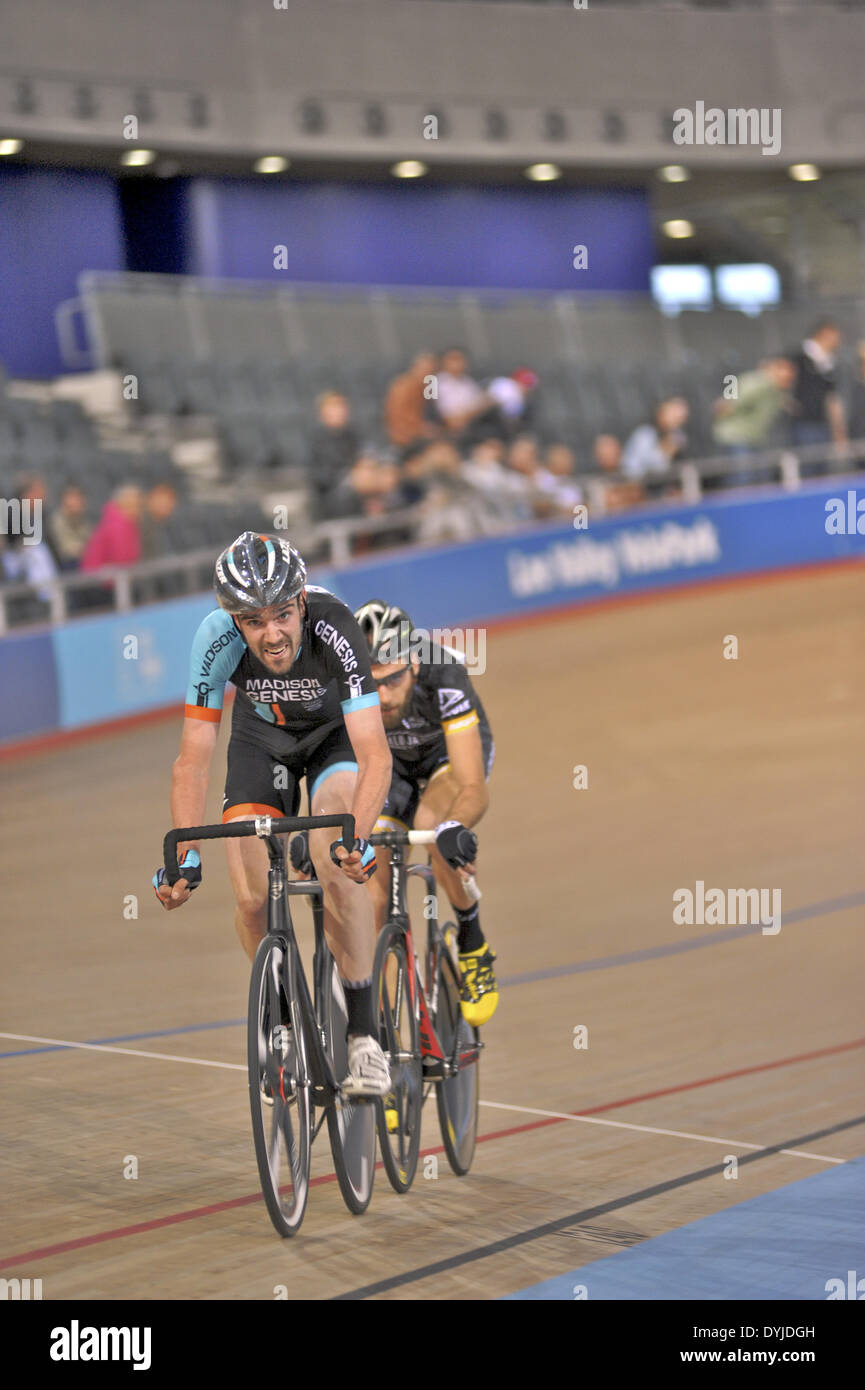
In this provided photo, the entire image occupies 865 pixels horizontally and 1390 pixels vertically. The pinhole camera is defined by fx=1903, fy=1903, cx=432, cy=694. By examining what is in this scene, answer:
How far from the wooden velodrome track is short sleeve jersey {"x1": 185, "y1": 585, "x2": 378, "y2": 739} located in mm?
1038

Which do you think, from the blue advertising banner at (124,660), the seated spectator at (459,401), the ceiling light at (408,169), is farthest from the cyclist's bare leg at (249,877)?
the ceiling light at (408,169)

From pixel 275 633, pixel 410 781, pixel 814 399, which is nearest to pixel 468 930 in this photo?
pixel 410 781

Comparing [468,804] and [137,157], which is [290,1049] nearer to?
[468,804]

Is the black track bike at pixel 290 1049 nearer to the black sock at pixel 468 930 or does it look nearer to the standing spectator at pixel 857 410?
the black sock at pixel 468 930

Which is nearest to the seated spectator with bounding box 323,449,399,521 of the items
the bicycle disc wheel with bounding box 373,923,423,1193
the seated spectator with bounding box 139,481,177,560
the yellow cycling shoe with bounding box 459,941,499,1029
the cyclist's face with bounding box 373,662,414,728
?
the seated spectator with bounding box 139,481,177,560

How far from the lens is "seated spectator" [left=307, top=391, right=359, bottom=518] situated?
12250mm

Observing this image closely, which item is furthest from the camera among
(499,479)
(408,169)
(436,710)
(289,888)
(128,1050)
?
(408,169)

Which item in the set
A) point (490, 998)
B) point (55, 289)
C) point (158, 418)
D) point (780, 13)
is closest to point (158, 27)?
point (55, 289)

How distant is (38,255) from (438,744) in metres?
10.5

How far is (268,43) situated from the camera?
15.1m

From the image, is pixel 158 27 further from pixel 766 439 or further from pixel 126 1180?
pixel 126 1180

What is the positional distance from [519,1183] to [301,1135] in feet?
2.17

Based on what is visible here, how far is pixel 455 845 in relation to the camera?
152 inches

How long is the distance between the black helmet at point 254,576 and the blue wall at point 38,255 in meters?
10.8
